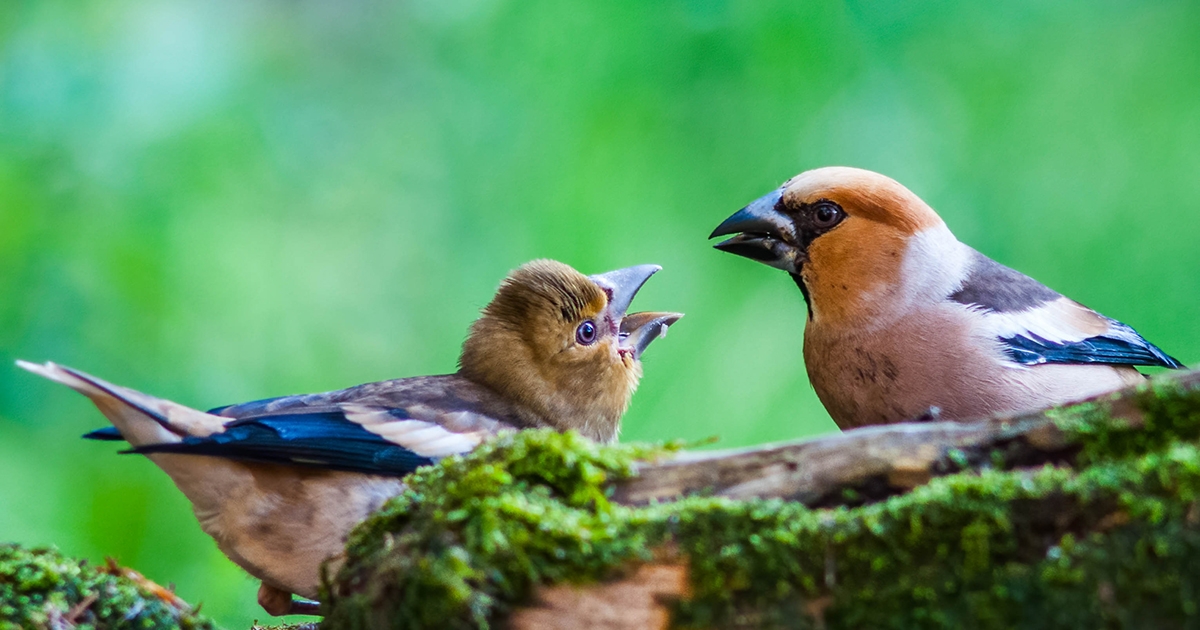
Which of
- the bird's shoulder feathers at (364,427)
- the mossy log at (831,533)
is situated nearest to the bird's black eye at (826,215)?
the bird's shoulder feathers at (364,427)

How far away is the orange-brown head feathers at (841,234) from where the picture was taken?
2576 millimetres

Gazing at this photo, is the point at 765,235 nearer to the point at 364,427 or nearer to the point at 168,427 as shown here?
the point at 364,427

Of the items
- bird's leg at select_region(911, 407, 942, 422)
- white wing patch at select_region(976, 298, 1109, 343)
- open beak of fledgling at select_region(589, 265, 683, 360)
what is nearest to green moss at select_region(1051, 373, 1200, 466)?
bird's leg at select_region(911, 407, 942, 422)

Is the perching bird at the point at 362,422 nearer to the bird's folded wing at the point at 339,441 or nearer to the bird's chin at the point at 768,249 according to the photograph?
the bird's folded wing at the point at 339,441

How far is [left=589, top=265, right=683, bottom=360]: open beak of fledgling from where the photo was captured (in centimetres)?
286

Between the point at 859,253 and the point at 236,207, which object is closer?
the point at 859,253

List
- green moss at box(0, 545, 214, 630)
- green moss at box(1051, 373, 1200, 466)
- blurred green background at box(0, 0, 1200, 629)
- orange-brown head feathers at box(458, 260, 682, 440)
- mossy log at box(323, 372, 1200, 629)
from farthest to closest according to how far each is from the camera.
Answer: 1. blurred green background at box(0, 0, 1200, 629)
2. orange-brown head feathers at box(458, 260, 682, 440)
3. green moss at box(0, 545, 214, 630)
4. green moss at box(1051, 373, 1200, 466)
5. mossy log at box(323, 372, 1200, 629)

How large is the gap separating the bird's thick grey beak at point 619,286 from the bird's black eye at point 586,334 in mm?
78

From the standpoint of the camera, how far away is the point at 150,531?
3.77 metres

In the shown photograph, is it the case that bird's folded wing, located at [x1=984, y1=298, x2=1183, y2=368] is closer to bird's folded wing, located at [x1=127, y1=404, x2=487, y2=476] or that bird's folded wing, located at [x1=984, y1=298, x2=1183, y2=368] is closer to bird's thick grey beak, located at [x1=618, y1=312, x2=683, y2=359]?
bird's thick grey beak, located at [x1=618, y1=312, x2=683, y2=359]

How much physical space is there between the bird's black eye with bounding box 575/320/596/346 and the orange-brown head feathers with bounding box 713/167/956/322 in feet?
1.35

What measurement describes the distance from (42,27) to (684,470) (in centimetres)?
349

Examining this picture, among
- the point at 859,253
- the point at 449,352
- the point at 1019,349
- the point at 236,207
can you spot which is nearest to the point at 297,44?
the point at 236,207

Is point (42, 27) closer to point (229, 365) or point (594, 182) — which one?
point (229, 365)
